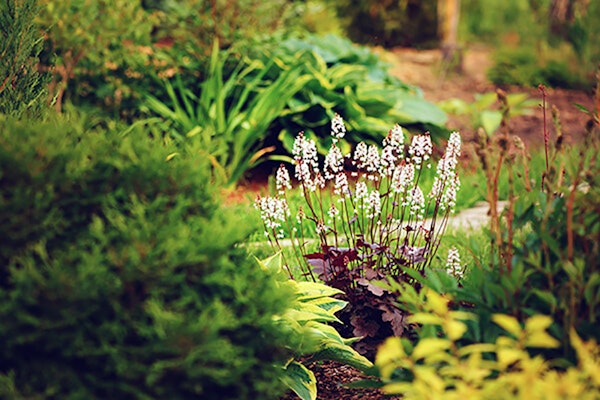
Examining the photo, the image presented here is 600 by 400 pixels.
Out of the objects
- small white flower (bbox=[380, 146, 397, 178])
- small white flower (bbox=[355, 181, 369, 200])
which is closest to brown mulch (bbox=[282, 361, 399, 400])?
small white flower (bbox=[355, 181, 369, 200])

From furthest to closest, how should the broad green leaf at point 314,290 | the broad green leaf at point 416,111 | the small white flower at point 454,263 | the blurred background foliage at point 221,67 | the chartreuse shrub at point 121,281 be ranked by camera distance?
the broad green leaf at point 416,111 < the blurred background foliage at point 221,67 < the small white flower at point 454,263 < the broad green leaf at point 314,290 < the chartreuse shrub at point 121,281

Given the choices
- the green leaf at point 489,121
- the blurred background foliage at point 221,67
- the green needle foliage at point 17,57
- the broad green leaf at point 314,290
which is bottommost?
the green leaf at point 489,121

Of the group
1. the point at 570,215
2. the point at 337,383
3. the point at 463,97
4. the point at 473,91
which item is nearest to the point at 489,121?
the point at 463,97

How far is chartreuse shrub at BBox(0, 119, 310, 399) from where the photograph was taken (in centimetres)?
184

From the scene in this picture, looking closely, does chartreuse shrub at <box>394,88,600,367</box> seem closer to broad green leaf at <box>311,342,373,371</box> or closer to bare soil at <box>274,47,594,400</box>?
broad green leaf at <box>311,342,373,371</box>

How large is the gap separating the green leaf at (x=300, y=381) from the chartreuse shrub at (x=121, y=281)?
0.34 meters

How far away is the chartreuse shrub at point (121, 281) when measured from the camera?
1836 mm

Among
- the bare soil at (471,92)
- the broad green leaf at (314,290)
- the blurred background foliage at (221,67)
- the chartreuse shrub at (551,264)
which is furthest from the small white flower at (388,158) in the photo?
the blurred background foliage at (221,67)

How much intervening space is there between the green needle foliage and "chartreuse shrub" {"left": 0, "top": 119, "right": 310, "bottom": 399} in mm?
983

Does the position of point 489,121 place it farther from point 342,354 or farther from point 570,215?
point 570,215

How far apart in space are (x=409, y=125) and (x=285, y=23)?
1.70 metres

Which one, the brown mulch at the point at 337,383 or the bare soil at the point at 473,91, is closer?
the brown mulch at the point at 337,383

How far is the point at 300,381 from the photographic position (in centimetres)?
253

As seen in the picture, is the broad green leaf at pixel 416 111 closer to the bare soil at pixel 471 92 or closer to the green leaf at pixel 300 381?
the bare soil at pixel 471 92
